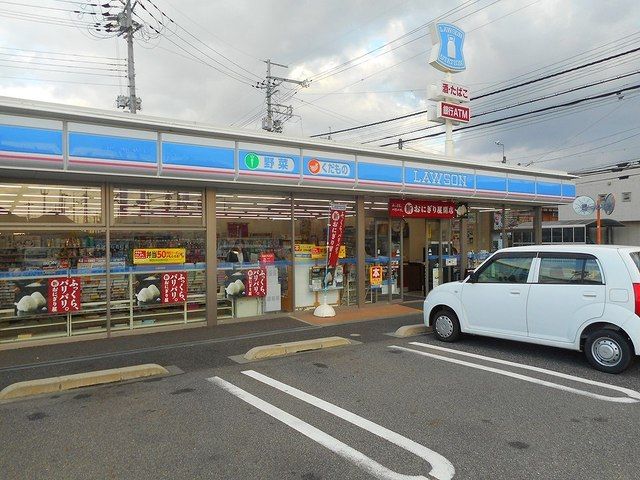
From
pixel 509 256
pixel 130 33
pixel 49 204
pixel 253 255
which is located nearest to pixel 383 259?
pixel 253 255

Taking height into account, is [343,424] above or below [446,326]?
below

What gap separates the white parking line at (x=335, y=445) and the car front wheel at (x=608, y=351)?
135 inches

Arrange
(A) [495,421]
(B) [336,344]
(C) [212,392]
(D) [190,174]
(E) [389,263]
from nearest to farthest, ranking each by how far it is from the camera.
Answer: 1. (A) [495,421]
2. (C) [212,392]
3. (B) [336,344]
4. (D) [190,174]
5. (E) [389,263]

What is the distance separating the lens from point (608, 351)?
5863mm

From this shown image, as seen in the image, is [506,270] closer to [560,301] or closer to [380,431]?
[560,301]

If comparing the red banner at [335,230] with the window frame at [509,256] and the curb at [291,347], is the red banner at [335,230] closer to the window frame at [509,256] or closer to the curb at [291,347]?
the curb at [291,347]

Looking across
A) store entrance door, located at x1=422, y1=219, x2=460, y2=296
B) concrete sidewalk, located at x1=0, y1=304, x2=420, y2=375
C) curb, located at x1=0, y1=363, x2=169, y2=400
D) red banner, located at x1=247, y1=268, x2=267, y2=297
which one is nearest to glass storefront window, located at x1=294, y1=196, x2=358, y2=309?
concrete sidewalk, located at x1=0, y1=304, x2=420, y2=375

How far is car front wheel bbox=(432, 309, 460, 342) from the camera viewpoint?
7.69m

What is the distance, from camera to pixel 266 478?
3398mm

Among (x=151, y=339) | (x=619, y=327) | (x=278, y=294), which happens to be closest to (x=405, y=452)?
(x=619, y=327)

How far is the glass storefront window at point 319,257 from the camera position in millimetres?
10898

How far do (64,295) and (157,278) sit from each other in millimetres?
1623

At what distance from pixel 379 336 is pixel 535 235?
973cm

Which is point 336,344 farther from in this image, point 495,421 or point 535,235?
point 535,235
